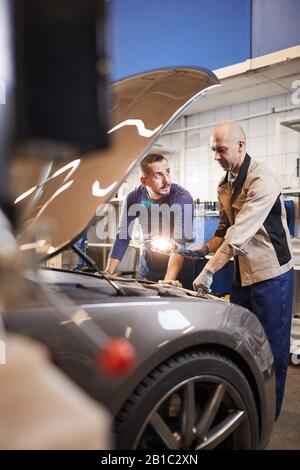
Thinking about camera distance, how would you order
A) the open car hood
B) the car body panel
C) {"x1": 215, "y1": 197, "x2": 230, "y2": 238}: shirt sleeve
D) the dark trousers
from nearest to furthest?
the car body panel
the open car hood
the dark trousers
{"x1": 215, "y1": 197, "x2": 230, "y2": 238}: shirt sleeve

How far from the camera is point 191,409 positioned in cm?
104

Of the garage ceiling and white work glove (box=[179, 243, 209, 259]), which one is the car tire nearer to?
white work glove (box=[179, 243, 209, 259])

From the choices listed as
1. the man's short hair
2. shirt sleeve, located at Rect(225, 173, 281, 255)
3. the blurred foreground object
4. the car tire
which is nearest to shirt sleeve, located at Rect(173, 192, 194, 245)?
the man's short hair

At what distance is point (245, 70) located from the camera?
296 cm

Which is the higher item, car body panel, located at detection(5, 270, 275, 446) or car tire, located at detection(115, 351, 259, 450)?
car body panel, located at detection(5, 270, 275, 446)

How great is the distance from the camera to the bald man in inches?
71.1

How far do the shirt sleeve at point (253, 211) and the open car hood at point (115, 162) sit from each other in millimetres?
535

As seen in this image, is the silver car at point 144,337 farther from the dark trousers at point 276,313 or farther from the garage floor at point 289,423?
the dark trousers at point 276,313

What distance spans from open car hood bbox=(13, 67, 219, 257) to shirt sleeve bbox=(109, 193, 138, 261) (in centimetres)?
108

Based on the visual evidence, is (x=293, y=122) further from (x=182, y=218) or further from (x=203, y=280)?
(x=203, y=280)

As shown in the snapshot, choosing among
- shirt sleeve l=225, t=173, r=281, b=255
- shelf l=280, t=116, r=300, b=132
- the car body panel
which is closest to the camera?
the car body panel

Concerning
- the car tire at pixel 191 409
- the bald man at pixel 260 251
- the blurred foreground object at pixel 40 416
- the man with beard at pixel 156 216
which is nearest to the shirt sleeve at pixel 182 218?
the man with beard at pixel 156 216

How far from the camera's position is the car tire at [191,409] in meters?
0.93
